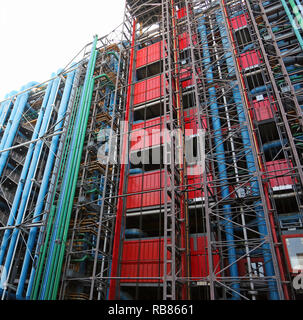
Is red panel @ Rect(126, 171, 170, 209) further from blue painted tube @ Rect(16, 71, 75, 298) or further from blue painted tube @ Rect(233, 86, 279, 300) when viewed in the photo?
blue painted tube @ Rect(16, 71, 75, 298)

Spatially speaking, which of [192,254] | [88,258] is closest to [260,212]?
[192,254]

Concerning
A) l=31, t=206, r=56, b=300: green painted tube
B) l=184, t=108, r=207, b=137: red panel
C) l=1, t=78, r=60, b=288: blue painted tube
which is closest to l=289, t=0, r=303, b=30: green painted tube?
l=184, t=108, r=207, b=137: red panel

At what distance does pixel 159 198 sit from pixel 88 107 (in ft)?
36.4

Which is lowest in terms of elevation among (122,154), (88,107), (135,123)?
(122,154)

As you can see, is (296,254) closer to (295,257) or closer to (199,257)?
(295,257)

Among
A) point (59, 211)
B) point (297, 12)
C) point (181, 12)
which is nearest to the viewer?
point (59, 211)

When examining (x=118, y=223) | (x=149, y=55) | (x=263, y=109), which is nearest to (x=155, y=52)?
(x=149, y=55)

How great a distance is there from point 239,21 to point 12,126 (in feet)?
81.0

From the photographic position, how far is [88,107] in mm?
23281

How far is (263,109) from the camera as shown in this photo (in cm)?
1864

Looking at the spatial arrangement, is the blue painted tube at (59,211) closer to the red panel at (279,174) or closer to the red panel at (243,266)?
the red panel at (243,266)
